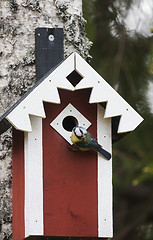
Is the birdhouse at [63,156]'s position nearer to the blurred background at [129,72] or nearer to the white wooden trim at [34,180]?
the white wooden trim at [34,180]

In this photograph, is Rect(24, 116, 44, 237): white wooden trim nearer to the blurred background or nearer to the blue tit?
the blue tit

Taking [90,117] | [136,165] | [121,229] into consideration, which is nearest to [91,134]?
[90,117]

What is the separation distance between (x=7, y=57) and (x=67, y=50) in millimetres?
246

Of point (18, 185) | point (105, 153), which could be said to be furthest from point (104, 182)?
point (18, 185)

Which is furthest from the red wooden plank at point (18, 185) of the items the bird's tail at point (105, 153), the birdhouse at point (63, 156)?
the bird's tail at point (105, 153)

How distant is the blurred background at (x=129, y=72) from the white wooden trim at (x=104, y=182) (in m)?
1.46

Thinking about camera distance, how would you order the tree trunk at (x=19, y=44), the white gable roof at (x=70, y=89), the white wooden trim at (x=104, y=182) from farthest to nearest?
1. the tree trunk at (x=19, y=44)
2. the white wooden trim at (x=104, y=182)
3. the white gable roof at (x=70, y=89)

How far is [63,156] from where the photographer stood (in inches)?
136

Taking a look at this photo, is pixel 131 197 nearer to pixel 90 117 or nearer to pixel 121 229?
pixel 121 229

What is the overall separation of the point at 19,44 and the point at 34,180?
61cm

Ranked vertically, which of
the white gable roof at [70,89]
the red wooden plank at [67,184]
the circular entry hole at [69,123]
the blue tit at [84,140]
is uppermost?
the white gable roof at [70,89]

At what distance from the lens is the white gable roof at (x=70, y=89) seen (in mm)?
3322

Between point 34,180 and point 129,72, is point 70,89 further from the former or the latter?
point 129,72

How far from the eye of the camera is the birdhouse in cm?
337
